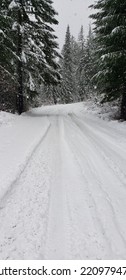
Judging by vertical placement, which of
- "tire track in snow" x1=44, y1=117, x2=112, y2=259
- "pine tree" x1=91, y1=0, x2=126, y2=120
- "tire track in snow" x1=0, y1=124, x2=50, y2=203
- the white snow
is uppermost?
the white snow

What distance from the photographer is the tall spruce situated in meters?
16.4

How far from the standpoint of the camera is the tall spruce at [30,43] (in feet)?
53.9

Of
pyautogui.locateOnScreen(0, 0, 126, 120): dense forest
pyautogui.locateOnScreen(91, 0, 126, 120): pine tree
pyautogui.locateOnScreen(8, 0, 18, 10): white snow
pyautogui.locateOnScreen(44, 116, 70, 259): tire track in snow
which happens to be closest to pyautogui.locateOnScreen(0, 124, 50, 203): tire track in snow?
pyautogui.locateOnScreen(44, 116, 70, 259): tire track in snow

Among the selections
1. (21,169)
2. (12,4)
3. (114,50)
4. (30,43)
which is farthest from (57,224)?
(30,43)

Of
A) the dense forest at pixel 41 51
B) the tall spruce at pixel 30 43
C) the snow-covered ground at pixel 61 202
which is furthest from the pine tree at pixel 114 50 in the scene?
the snow-covered ground at pixel 61 202

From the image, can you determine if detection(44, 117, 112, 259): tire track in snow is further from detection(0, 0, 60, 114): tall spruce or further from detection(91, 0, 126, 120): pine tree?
detection(0, 0, 60, 114): tall spruce

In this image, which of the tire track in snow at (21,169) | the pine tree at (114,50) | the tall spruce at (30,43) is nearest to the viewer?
the tire track in snow at (21,169)

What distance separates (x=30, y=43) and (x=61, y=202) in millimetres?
15969

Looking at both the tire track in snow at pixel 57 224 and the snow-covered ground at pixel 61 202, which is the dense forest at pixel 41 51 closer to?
the snow-covered ground at pixel 61 202

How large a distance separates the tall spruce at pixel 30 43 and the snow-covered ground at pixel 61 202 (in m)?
10.5

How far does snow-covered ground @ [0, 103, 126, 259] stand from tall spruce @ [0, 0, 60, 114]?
1047 centimetres

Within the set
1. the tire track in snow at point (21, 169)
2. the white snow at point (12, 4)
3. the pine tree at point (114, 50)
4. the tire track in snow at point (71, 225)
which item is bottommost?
the tire track in snow at point (71, 225)

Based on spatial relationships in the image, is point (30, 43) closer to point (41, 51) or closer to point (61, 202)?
point (41, 51)
